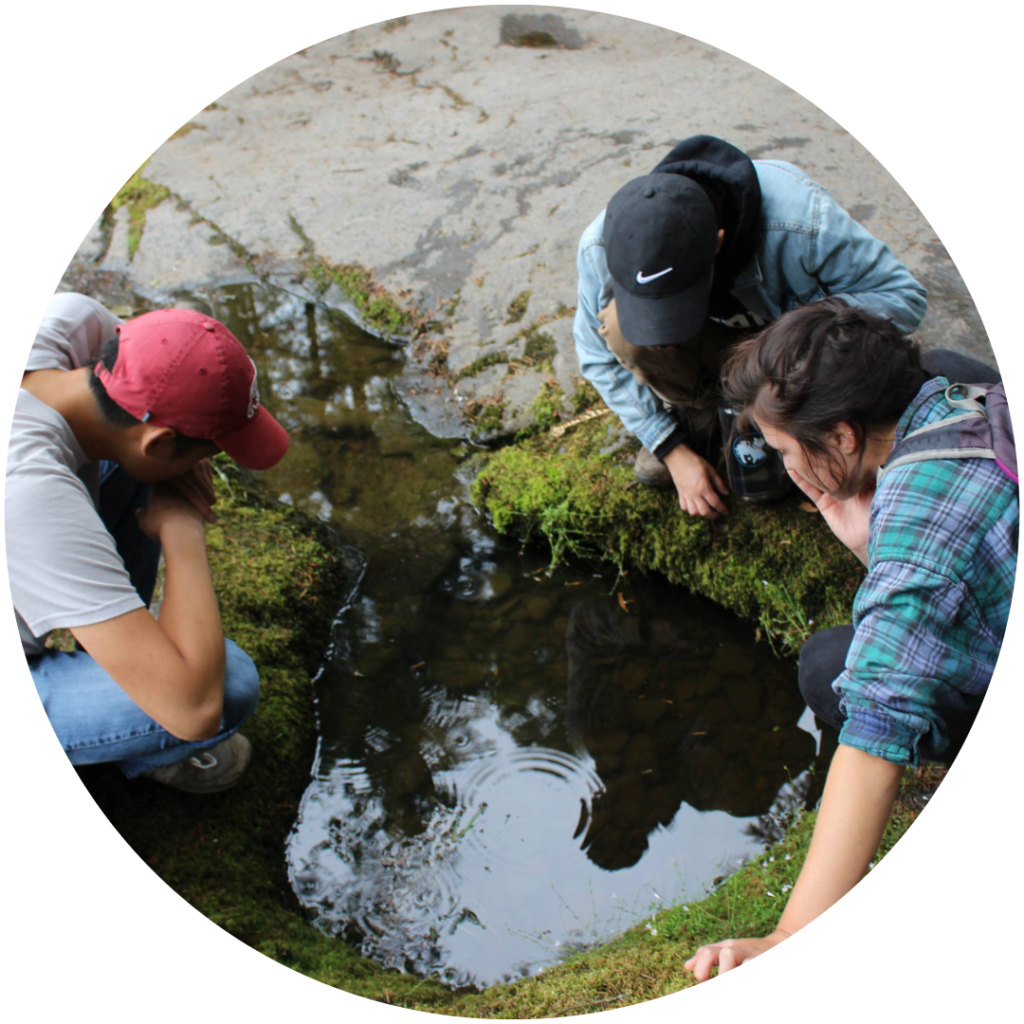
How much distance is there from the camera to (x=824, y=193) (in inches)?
95.5

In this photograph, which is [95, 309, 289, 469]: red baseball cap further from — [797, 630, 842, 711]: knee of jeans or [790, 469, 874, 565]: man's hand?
[797, 630, 842, 711]: knee of jeans

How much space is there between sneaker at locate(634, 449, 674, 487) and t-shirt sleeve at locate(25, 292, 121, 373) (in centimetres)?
190

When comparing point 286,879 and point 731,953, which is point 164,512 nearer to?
point 286,879

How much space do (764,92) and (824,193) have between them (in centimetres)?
322

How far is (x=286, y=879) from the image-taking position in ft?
7.87

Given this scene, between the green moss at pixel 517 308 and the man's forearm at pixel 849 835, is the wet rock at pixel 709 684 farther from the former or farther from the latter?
the green moss at pixel 517 308

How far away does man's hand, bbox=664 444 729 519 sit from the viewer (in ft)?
9.73

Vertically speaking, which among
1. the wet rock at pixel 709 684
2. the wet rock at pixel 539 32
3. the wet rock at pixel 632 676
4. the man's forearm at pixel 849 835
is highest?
the wet rock at pixel 539 32

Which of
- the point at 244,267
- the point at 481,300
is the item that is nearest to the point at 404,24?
the point at 244,267

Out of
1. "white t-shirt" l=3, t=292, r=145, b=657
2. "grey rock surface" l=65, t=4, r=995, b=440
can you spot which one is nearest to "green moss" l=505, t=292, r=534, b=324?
"grey rock surface" l=65, t=4, r=995, b=440

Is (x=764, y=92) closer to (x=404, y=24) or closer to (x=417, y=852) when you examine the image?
(x=404, y=24)

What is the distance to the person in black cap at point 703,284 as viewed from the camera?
2.21 meters

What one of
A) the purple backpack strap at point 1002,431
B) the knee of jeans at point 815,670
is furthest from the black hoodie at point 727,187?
the knee of jeans at point 815,670

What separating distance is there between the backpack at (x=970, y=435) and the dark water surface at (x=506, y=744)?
4.72 ft
